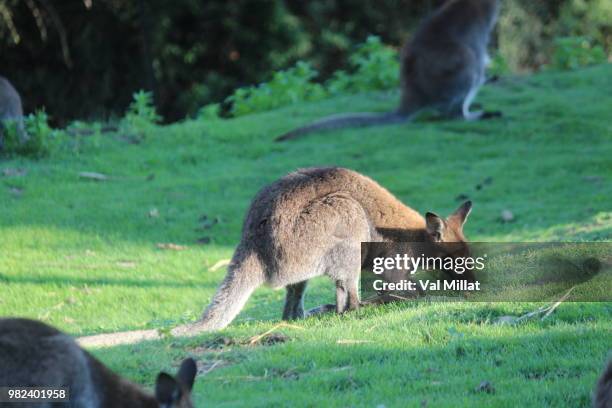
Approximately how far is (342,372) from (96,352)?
5.48 ft

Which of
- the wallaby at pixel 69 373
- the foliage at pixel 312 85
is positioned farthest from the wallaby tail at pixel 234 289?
the foliage at pixel 312 85

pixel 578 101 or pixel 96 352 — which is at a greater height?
pixel 578 101

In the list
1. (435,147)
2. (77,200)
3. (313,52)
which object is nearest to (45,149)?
(77,200)

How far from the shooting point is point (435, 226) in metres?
7.48

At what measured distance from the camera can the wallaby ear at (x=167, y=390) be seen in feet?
13.6

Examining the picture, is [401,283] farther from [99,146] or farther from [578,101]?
[578,101]

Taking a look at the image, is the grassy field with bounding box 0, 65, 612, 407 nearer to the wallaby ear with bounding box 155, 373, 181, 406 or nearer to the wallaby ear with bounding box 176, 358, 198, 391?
the wallaby ear with bounding box 176, 358, 198, 391

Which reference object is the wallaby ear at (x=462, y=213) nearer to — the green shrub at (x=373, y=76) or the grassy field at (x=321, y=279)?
the grassy field at (x=321, y=279)

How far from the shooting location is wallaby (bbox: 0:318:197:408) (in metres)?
4.29

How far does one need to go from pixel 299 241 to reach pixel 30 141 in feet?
25.0

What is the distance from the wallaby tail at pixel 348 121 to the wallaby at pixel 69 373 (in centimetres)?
989

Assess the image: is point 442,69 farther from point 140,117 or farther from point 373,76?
point 140,117

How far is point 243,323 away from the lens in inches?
287

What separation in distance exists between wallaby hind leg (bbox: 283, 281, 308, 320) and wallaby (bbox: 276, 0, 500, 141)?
7231 millimetres
